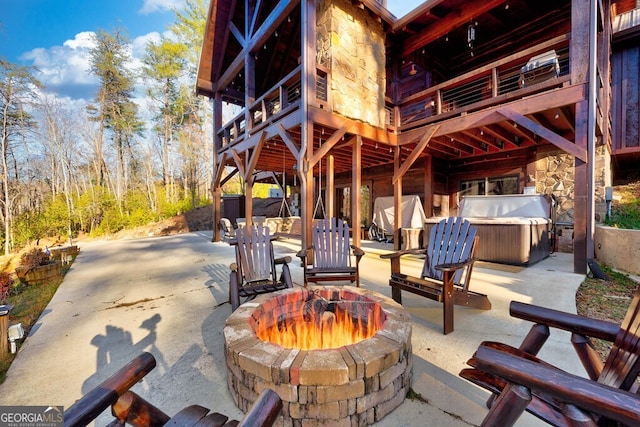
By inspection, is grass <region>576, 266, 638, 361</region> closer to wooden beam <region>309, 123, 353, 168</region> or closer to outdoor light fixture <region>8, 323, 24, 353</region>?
wooden beam <region>309, 123, 353, 168</region>

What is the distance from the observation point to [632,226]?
4.55 meters

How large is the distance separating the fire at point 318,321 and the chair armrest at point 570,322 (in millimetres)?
822

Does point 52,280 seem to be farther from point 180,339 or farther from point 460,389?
point 460,389

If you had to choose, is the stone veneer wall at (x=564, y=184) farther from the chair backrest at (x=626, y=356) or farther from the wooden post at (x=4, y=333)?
the wooden post at (x=4, y=333)

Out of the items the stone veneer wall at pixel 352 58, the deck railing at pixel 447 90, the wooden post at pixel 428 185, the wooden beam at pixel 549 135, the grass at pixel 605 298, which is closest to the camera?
the grass at pixel 605 298

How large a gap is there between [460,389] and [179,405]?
166 centimetres

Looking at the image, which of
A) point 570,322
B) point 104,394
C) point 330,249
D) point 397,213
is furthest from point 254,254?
point 397,213

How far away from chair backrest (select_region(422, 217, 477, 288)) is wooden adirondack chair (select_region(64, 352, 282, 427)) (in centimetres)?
240

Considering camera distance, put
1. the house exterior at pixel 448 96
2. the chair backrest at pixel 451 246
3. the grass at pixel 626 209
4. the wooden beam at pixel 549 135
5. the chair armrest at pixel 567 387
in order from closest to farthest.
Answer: the chair armrest at pixel 567 387, the chair backrest at pixel 451 246, the wooden beam at pixel 549 135, the house exterior at pixel 448 96, the grass at pixel 626 209

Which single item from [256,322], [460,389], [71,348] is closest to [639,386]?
[460,389]

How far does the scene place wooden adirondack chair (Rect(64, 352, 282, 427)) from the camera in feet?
2.53

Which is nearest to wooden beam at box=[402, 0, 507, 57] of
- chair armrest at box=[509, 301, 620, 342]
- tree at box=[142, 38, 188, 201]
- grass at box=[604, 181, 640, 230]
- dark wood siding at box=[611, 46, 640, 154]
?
dark wood siding at box=[611, 46, 640, 154]

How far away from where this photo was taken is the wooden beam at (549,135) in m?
3.91

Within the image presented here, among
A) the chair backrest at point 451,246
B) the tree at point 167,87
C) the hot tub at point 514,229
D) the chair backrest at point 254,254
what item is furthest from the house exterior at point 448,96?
the tree at point 167,87
